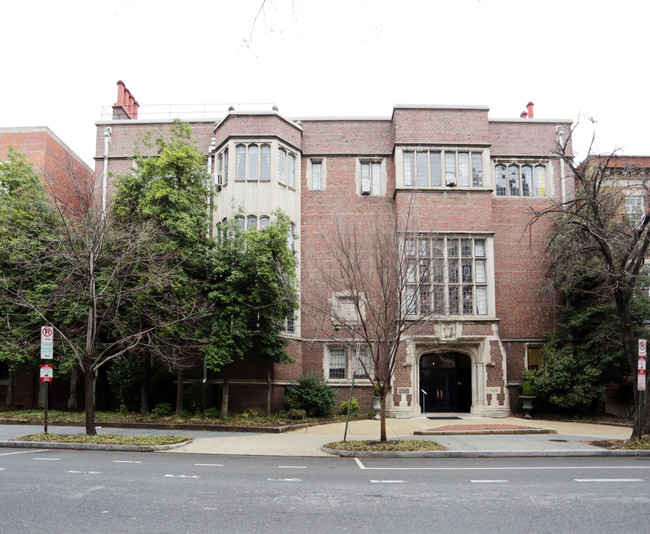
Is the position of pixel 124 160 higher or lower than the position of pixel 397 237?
higher

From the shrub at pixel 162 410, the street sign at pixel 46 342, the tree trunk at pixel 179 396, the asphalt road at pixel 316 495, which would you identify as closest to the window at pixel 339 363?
the tree trunk at pixel 179 396

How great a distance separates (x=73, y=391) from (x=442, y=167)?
57.4 ft

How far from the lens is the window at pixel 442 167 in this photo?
23.7m

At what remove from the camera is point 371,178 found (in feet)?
80.9

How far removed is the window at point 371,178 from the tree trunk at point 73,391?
1393 cm

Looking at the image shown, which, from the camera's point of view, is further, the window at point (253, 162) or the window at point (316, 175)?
the window at point (316, 175)

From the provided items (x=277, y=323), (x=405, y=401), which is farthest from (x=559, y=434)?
(x=277, y=323)

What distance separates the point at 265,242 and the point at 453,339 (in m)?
8.87

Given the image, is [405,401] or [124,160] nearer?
[405,401]

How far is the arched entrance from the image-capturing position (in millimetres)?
24047

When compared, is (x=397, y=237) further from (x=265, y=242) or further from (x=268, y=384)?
(x=268, y=384)

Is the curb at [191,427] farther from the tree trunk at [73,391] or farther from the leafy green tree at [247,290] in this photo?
the tree trunk at [73,391]

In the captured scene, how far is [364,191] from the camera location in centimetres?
2441

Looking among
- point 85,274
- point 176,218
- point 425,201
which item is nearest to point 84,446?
point 85,274
